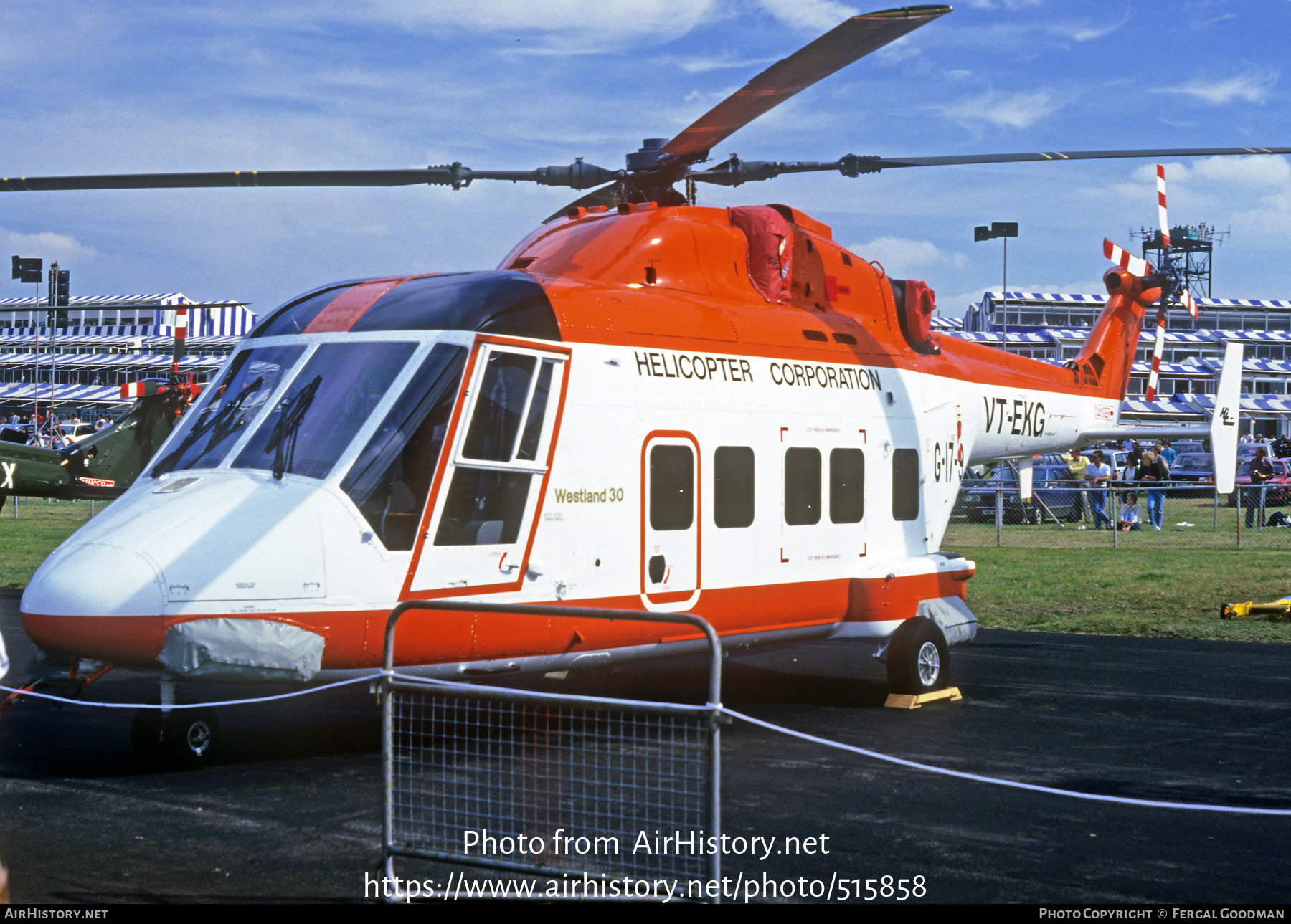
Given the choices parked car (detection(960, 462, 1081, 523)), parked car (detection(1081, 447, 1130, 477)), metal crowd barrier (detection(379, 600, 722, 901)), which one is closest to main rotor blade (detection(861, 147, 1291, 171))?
metal crowd barrier (detection(379, 600, 722, 901))

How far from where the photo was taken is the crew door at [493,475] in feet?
25.3

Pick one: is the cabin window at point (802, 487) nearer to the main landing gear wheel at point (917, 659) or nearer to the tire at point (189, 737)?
the main landing gear wheel at point (917, 659)

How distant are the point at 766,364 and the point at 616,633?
257 centimetres

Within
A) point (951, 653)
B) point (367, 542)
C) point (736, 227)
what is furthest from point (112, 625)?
point (951, 653)

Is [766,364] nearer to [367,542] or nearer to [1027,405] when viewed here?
[367,542]

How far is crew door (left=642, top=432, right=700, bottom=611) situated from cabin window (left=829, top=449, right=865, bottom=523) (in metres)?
1.72

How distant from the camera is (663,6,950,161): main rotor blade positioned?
7.58 metres

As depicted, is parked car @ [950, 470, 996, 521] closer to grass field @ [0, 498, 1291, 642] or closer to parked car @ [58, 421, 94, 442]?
grass field @ [0, 498, 1291, 642]

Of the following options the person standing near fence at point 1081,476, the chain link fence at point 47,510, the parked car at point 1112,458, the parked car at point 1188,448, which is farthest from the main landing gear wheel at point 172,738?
the parked car at point 1188,448

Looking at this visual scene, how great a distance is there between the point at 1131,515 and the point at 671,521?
21.9 meters

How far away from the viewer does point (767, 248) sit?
34.8ft

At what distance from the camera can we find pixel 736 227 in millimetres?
10648

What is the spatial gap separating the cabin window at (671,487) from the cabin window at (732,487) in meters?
0.27

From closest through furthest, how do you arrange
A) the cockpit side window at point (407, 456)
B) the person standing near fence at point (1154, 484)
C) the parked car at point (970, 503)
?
the cockpit side window at point (407, 456), the person standing near fence at point (1154, 484), the parked car at point (970, 503)
